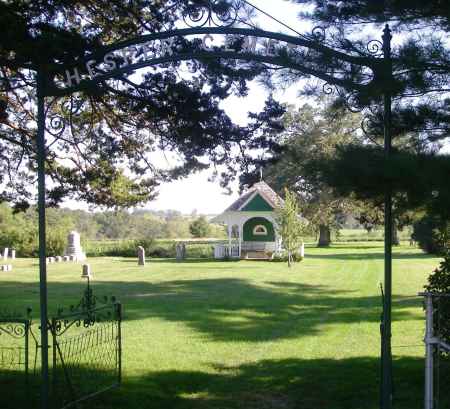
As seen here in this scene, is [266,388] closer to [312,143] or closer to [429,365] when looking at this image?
[429,365]

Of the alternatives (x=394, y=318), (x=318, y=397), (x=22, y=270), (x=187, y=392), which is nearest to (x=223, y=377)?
(x=187, y=392)

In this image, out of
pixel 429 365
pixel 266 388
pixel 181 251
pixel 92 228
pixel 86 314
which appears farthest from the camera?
pixel 92 228

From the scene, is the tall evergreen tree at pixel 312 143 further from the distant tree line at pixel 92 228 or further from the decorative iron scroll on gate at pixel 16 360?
the decorative iron scroll on gate at pixel 16 360

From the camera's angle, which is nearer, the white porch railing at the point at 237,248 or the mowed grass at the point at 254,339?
the mowed grass at the point at 254,339

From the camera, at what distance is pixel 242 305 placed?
15055mm

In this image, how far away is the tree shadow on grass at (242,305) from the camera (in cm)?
1190

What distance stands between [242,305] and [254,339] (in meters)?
4.29

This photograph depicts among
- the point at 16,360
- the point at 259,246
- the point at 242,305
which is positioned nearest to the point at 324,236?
the point at 259,246

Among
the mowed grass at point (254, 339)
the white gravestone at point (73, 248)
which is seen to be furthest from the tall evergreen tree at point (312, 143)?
the mowed grass at point (254, 339)

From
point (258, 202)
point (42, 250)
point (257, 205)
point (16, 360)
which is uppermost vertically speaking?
point (258, 202)

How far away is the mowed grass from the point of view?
7.16 m

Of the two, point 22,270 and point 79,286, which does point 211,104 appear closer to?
point 79,286

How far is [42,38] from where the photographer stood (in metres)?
6.25

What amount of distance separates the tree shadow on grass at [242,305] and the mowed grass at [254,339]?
0.09ft
